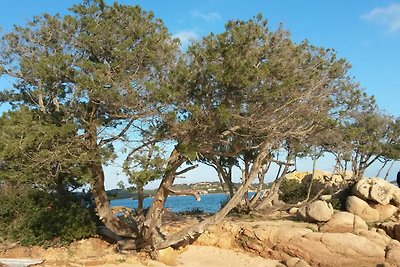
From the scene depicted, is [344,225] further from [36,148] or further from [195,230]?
[36,148]

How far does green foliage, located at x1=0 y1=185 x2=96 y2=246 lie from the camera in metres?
16.1

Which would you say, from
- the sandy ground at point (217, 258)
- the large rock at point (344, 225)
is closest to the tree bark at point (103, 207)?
the sandy ground at point (217, 258)

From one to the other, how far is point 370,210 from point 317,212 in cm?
373

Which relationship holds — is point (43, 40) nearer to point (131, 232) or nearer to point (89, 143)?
point (89, 143)

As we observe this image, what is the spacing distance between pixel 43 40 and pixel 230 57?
6117mm

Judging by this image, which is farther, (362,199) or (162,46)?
(362,199)

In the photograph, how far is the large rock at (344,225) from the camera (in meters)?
17.7

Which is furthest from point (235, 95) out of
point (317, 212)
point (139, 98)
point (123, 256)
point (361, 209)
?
point (361, 209)

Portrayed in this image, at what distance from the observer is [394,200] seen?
21453 millimetres

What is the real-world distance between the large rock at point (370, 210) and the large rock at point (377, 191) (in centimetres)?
29

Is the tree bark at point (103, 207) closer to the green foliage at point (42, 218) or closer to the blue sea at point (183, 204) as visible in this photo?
the green foliage at point (42, 218)

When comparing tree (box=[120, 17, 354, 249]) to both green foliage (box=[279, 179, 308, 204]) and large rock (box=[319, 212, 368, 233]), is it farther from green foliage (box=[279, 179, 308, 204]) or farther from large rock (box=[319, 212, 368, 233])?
green foliage (box=[279, 179, 308, 204])

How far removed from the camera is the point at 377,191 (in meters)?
21.2

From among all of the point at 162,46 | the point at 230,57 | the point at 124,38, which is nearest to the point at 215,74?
the point at 230,57
